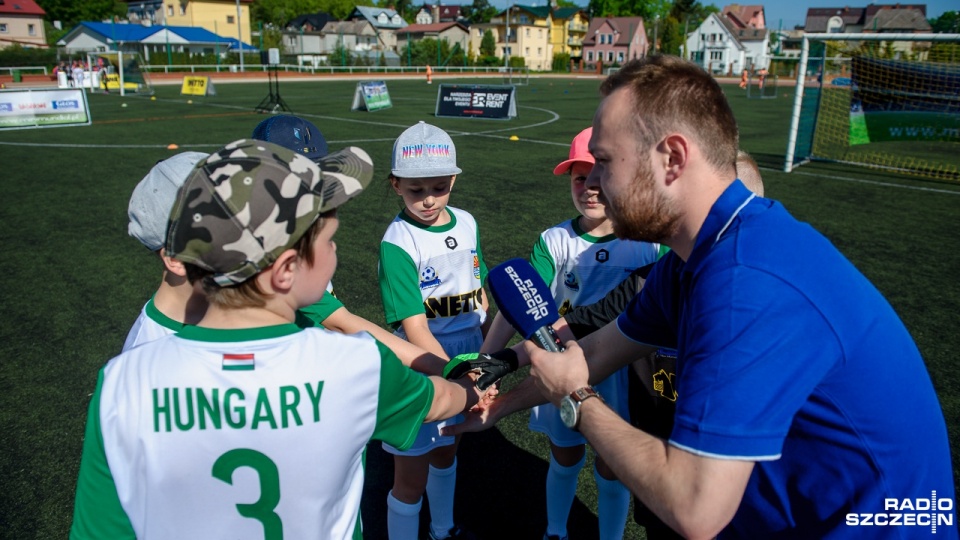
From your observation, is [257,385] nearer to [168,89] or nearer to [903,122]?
[903,122]

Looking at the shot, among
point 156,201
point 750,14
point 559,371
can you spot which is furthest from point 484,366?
point 750,14

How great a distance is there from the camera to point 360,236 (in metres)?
8.92

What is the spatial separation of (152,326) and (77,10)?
11122 cm

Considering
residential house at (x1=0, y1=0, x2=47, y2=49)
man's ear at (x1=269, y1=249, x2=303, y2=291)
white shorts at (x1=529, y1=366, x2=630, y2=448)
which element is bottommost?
white shorts at (x1=529, y1=366, x2=630, y2=448)

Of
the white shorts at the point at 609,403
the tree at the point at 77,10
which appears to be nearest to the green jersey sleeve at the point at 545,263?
the white shorts at the point at 609,403

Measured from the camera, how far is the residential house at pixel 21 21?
7469 centimetres

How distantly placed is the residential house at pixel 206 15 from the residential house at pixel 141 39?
30.9ft

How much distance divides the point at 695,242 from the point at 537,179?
1085 cm

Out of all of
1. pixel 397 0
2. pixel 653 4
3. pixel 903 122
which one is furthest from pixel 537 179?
pixel 397 0

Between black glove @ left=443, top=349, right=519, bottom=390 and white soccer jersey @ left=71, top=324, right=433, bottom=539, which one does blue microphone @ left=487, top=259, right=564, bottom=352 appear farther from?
white soccer jersey @ left=71, top=324, right=433, bottom=539

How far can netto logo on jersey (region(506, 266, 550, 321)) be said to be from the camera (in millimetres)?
2213

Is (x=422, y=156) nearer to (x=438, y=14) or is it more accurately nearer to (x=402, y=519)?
(x=402, y=519)

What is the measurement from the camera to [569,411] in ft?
6.21

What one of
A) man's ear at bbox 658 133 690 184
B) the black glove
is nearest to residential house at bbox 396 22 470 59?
the black glove
